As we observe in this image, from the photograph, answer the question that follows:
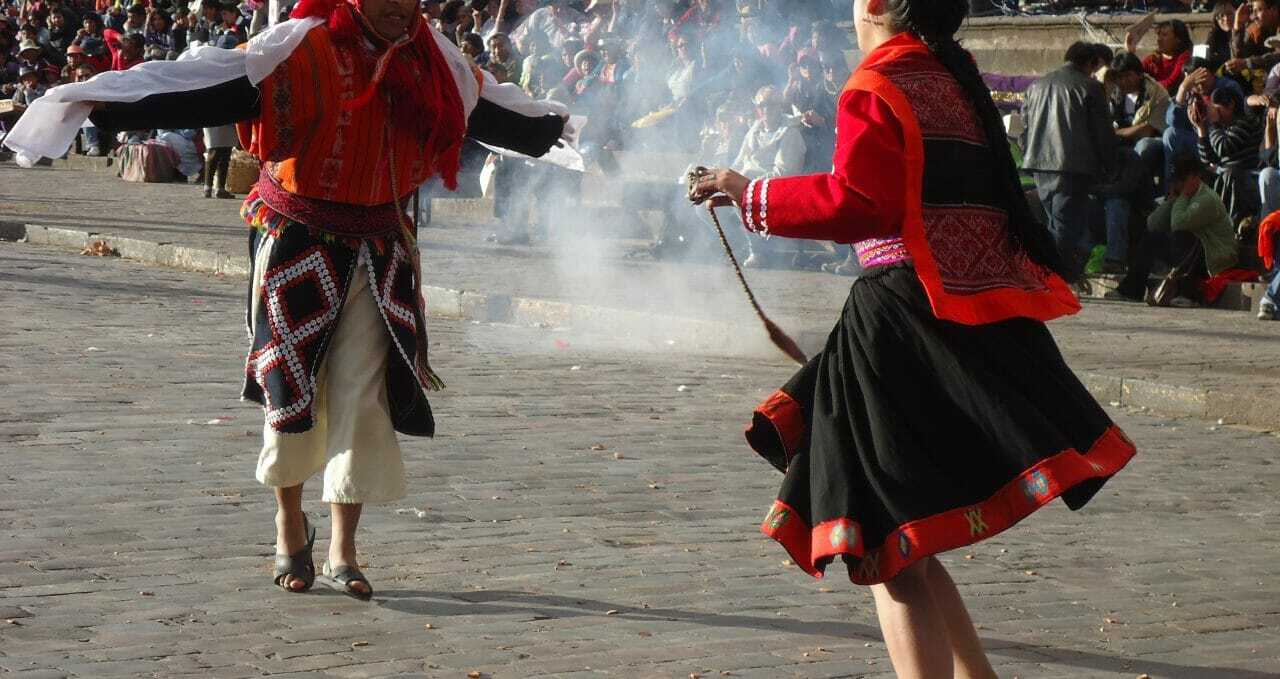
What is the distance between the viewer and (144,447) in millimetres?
7090

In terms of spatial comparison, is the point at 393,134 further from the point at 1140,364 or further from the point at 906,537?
the point at 1140,364

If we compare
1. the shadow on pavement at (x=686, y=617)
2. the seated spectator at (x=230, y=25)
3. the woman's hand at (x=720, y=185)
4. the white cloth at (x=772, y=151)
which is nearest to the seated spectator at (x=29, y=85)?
the seated spectator at (x=230, y=25)

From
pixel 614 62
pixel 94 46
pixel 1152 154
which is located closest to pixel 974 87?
pixel 1152 154

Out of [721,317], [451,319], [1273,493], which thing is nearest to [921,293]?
[1273,493]

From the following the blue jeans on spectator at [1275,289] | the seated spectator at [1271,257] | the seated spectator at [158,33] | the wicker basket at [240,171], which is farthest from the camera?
the seated spectator at [158,33]

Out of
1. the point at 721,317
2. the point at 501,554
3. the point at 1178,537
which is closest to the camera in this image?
the point at 501,554

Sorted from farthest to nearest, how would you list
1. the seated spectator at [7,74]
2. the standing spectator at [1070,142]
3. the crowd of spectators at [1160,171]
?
the seated spectator at [7,74] < the standing spectator at [1070,142] < the crowd of spectators at [1160,171]

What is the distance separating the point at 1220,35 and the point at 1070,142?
3235mm

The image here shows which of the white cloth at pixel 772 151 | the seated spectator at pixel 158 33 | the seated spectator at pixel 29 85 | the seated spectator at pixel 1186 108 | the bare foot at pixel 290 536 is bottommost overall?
the seated spectator at pixel 29 85

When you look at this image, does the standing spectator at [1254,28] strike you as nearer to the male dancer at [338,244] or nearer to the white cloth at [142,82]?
the male dancer at [338,244]

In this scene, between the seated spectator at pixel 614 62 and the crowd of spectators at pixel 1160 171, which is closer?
the crowd of spectators at pixel 1160 171

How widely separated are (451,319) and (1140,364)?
4478 millimetres

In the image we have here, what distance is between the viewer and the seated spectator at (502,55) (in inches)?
715

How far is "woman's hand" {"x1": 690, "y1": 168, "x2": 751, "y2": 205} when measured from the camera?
149 inches
